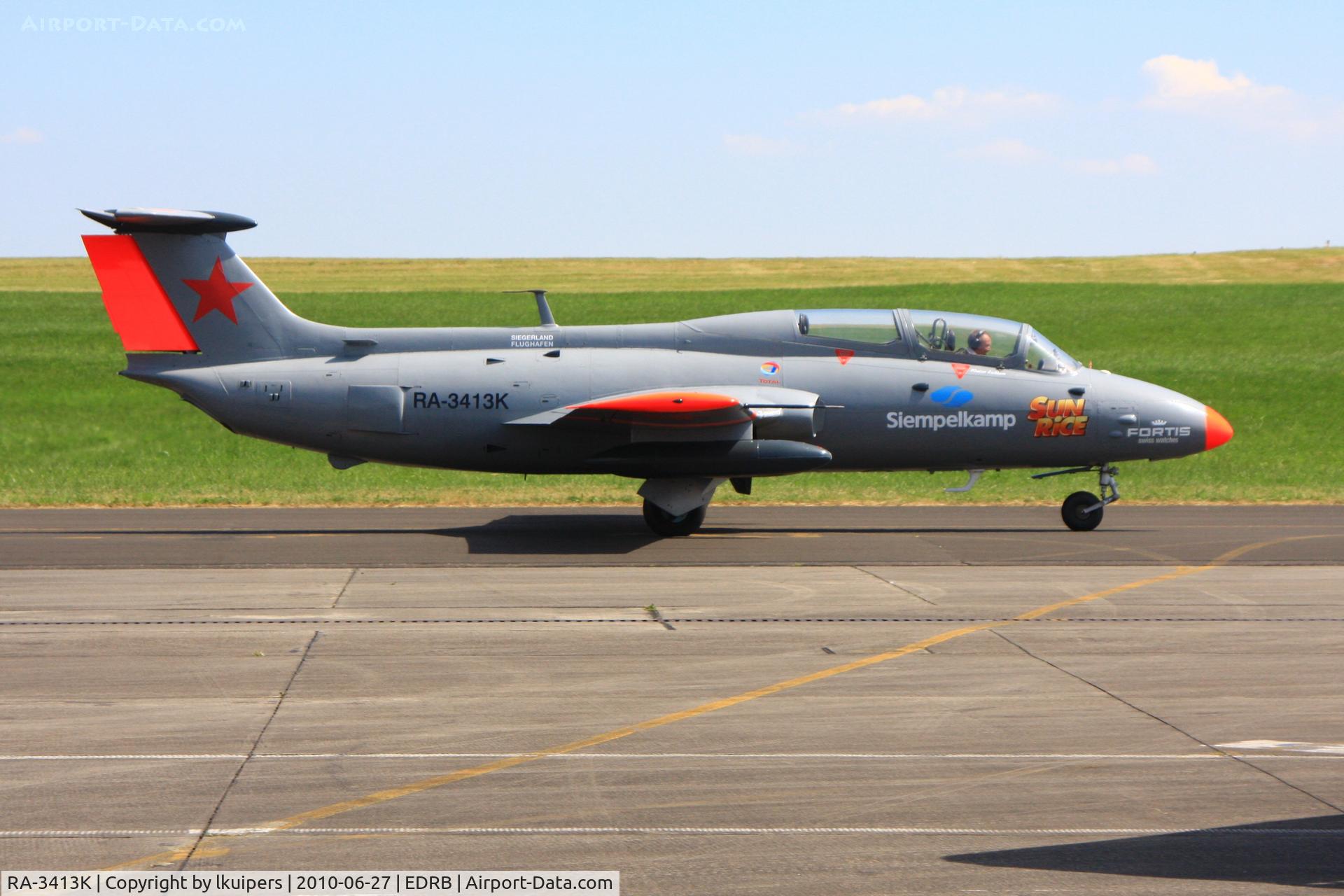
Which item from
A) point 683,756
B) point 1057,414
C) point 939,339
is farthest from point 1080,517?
point 683,756

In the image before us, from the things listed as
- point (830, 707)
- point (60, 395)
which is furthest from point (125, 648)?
point (60, 395)

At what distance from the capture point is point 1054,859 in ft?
19.6

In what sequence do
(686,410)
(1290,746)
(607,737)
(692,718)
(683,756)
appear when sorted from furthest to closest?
(686,410) < (692,718) < (607,737) < (1290,746) < (683,756)

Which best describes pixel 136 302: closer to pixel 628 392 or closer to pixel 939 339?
pixel 628 392

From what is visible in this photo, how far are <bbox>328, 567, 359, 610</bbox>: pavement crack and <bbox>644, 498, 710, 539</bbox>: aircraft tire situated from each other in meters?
5.06

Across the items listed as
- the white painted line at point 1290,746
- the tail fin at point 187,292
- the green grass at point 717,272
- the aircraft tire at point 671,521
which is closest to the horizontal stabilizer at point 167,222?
the tail fin at point 187,292

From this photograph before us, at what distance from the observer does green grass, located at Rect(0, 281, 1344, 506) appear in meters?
25.9

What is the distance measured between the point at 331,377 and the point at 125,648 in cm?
854

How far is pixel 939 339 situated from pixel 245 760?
13810 millimetres

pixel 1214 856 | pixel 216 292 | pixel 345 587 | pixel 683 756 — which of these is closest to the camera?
pixel 1214 856

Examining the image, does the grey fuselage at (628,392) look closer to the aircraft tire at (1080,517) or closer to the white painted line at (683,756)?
the aircraft tire at (1080,517)

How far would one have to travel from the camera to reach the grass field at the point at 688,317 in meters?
26.5

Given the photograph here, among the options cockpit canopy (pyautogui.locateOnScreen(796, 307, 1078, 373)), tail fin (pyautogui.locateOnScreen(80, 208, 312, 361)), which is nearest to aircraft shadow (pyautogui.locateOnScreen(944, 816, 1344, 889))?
cockpit canopy (pyautogui.locateOnScreen(796, 307, 1078, 373))

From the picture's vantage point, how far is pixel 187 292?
62.0 ft
